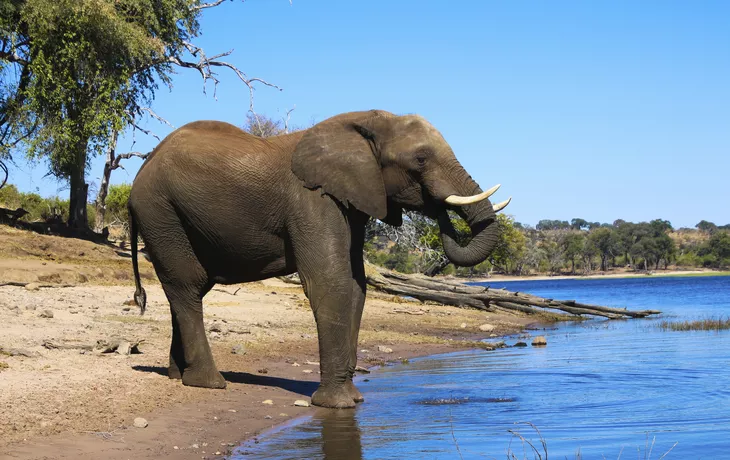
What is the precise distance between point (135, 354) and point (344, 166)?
404cm

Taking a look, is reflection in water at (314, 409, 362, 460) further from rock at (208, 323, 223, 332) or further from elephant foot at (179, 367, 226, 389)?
rock at (208, 323, 223, 332)

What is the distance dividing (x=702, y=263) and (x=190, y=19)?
382 feet

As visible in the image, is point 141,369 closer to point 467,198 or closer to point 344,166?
point 344,166

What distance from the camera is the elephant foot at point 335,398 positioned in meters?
9.60

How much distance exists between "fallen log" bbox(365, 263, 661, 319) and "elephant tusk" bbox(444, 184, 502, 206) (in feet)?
56.5

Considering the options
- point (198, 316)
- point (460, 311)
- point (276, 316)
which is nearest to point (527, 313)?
point (460, 311)

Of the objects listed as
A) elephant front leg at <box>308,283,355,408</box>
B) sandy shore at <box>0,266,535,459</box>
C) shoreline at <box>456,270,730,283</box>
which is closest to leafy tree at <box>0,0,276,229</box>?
sandy shore at <box>0,266,535,459</box>

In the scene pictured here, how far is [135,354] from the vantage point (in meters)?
11.5

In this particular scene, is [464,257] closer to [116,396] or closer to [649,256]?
[116,396]

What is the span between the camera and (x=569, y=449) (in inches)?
318

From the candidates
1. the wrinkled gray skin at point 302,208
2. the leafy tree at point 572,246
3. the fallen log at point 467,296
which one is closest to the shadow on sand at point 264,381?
the wrinkled gray skin at point 302,208

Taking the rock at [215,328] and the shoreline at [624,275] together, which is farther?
the shoreline at [624,275]

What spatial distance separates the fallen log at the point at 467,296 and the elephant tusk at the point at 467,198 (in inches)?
678

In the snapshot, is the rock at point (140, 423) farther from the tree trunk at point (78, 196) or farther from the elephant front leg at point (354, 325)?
the tree trunk at point (78, 196)
